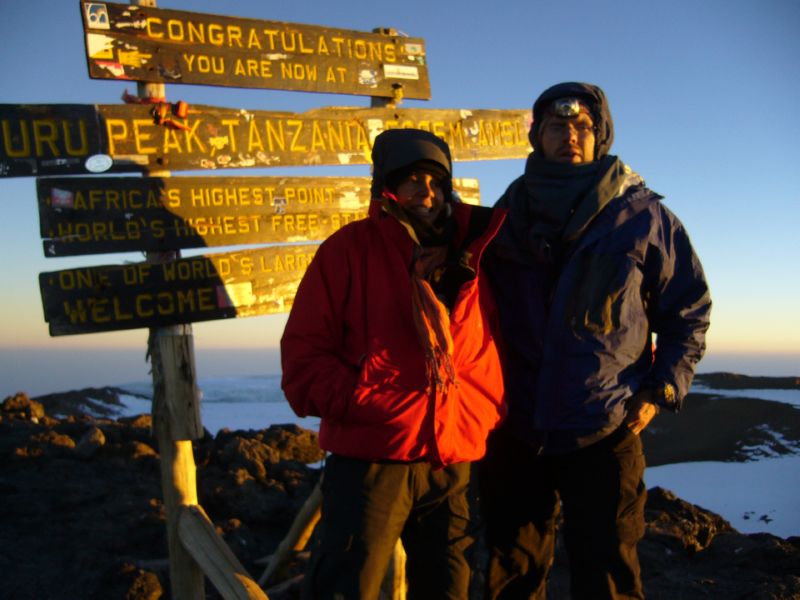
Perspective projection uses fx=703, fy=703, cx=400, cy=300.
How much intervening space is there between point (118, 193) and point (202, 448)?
12.2 feet

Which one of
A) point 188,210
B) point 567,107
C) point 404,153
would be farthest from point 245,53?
point 567,107

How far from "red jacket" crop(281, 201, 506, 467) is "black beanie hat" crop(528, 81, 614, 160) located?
25.4 inches

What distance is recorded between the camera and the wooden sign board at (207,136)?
339 centimetres

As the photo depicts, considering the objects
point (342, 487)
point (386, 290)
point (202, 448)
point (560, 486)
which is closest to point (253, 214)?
point (386, 290)

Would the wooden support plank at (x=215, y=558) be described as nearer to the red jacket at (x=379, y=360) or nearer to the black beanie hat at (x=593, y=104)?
the red jacket at (x=379, y=360)

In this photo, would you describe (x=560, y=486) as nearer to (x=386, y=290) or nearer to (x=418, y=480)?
(x=418, y=480)

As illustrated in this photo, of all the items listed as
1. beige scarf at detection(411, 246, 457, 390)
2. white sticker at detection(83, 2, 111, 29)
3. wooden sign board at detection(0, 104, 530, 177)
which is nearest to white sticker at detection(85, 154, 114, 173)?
wooden sign board at detection(0, 104, 530, 177)

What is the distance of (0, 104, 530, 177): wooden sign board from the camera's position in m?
3.39

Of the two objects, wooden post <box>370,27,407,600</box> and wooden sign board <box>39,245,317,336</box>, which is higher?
wooden sign board <box>39,245,317,336</box>

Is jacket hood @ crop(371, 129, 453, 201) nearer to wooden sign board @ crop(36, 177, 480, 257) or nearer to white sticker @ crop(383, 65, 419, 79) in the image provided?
wooden sign board @ crop(36, 177, 480, 257)

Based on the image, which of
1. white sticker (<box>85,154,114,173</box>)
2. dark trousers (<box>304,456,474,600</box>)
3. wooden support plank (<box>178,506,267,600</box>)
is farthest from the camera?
white sticker (<box>85,154,114,173</box>)

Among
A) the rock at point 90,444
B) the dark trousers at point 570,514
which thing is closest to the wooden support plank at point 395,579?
the dark trousers at point 570,514

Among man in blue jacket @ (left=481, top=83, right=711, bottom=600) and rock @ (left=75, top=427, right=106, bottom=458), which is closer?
man in blue jacket @ (left=481, top=83, right=711, bottom=600)

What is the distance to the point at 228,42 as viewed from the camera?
392 cm
